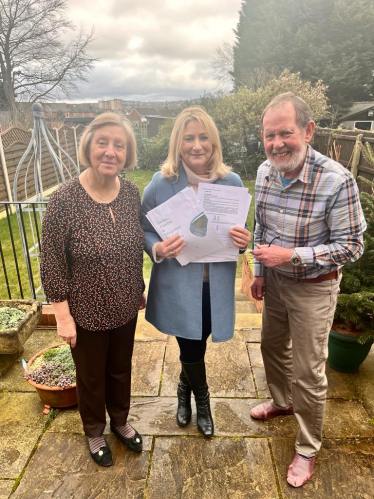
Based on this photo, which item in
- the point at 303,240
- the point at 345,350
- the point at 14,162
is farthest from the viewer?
the point at 14,162

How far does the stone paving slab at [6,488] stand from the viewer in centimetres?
184

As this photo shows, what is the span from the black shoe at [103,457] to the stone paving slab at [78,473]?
0.08 ft

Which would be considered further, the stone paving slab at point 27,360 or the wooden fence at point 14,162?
the wooden fence at point 14,162

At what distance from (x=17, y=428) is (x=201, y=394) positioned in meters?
1.24

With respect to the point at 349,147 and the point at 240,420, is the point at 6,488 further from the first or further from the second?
the point at 349,147

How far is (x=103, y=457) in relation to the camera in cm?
200

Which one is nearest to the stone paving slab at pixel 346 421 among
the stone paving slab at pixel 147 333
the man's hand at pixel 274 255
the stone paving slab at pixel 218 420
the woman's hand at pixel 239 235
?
the stone paving slab at pixel 218 420

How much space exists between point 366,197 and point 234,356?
168cm

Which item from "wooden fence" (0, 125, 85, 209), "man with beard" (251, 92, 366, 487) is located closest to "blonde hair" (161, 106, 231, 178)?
"man with beard" (251, 92, 366, 487)

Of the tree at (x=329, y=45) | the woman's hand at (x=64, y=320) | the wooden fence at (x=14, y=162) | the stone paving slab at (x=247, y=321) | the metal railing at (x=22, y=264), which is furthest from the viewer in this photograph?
the tree at (x=329, y=45)

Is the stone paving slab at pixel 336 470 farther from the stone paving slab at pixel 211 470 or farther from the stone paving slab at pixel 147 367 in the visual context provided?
the stone paving slab at pixel 147 367

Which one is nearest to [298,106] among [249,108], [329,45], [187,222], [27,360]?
[187,222]

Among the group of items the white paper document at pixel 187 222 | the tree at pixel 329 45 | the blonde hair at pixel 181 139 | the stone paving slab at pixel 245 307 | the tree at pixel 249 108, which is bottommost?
the stone paving slab at pixel 245 307

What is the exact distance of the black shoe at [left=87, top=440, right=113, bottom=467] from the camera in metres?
1.99
